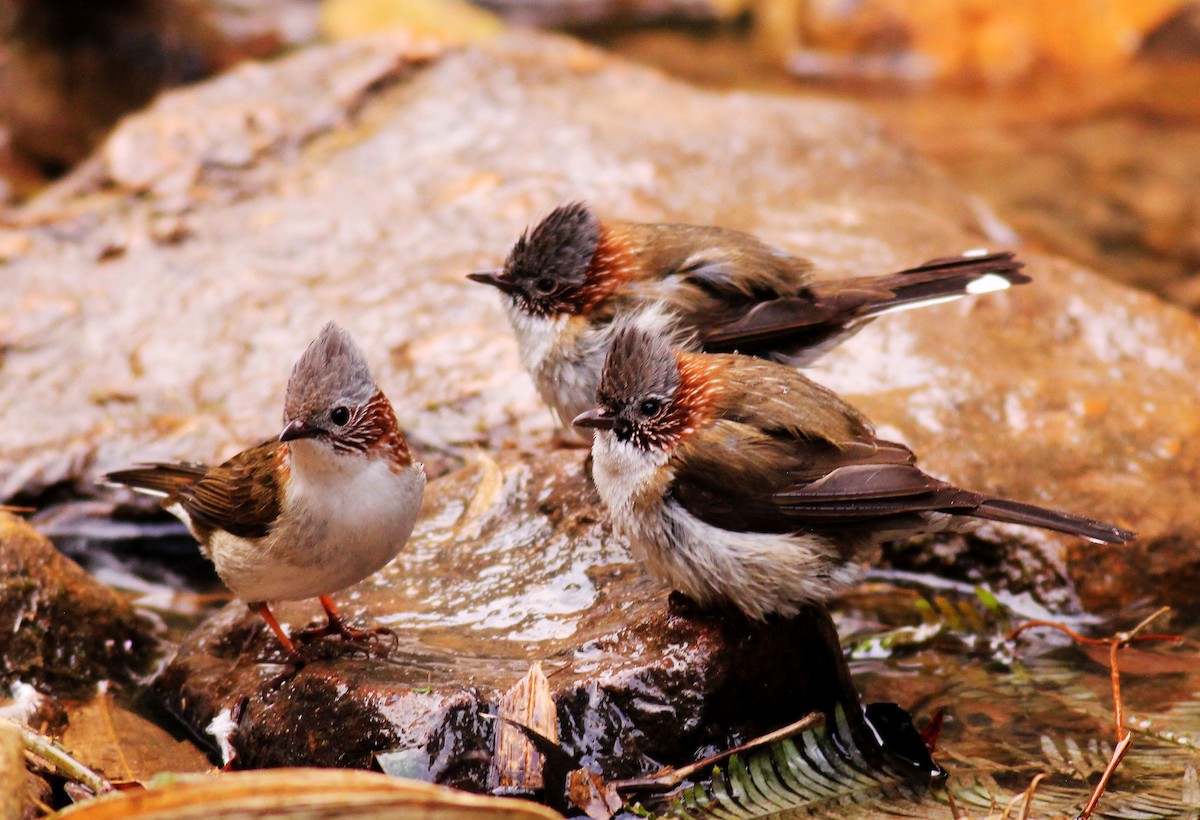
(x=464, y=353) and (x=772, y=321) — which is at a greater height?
(x=772, y=321)

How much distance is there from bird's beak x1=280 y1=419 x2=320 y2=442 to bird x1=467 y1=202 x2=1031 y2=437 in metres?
1.40

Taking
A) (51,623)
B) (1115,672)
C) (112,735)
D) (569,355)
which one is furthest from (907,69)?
(112,735)

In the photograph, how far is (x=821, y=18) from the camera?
14.3 m

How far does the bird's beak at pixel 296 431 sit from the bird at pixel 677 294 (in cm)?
140

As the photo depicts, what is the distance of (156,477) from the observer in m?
5.11

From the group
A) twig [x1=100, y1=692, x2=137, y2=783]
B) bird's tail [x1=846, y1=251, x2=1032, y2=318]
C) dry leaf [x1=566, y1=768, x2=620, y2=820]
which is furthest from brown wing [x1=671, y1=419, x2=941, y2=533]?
twig [x1=100, y1=692, x2=137, y2=783]

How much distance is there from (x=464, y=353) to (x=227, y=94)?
13.3 ft

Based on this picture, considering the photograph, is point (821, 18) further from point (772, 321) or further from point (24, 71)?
point (772, 321)

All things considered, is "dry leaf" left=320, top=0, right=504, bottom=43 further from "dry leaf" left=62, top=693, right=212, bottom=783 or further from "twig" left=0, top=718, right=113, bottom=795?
"twig" left=0, top=718, right=113, bottom=795

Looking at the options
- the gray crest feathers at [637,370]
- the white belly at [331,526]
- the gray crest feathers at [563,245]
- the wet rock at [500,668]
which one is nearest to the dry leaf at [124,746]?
the wet rock at [500,668]

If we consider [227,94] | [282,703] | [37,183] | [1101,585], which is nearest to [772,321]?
[1101,585]

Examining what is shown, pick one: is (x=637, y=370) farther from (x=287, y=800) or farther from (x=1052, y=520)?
(x=287, y=800)

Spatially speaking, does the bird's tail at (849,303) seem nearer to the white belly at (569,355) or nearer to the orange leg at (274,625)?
the white belly at (569,355)

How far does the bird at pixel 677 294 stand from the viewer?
5320 millimetres
